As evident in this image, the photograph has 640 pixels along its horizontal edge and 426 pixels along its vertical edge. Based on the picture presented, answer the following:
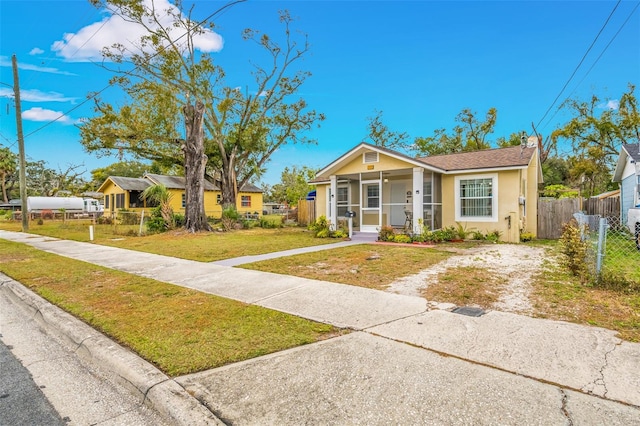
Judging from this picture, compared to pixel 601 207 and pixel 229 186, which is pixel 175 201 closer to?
pixel 229 186

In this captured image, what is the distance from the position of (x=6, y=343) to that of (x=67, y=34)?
1579cm

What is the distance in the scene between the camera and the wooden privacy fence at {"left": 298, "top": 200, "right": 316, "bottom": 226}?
22.8 m

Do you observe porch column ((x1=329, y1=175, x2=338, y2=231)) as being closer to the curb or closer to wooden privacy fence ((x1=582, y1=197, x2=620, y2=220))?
wooden privacy fence ((x1=582, y1=197, x2=620, y2=220))

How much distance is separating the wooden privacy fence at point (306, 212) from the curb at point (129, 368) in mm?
17795

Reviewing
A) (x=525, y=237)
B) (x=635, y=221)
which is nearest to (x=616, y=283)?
(x=635, y=221)

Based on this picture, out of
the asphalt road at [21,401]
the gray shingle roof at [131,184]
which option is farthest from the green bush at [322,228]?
the gray shingle roof at [131,184]

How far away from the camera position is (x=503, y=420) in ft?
7.63

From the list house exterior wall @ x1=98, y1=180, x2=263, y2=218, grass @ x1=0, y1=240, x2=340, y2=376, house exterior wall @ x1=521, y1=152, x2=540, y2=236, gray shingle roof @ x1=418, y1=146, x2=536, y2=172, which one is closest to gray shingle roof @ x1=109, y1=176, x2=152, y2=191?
house exterior wall @ x1=98, y1=180, x2=263, y2=218

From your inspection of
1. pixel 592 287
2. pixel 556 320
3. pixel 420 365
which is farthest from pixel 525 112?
pixel 420 365

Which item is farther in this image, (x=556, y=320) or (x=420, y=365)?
(x=556, y=320)

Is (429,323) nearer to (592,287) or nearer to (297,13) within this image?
(592,287)

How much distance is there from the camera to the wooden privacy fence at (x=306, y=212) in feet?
74.7

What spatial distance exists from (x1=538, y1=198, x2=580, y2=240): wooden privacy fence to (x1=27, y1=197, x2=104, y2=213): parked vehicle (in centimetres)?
4374

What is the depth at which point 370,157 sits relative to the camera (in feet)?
48.2
